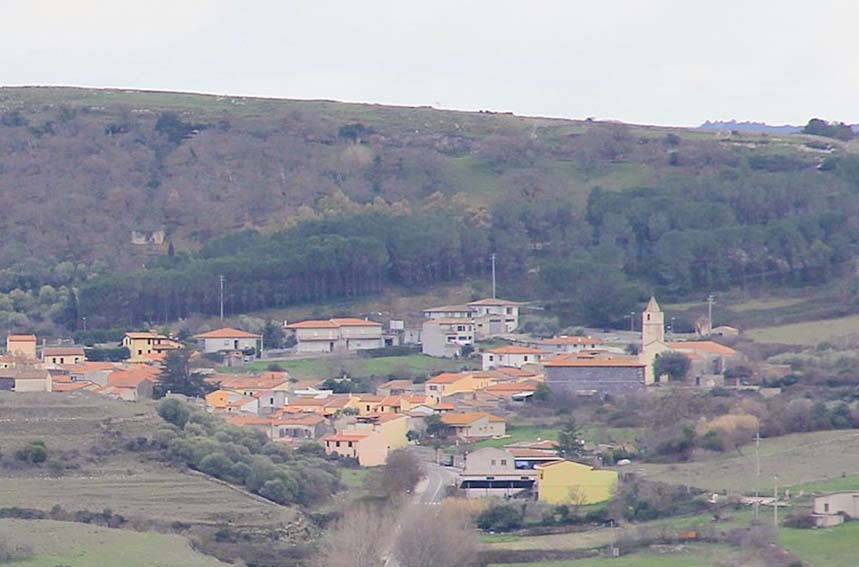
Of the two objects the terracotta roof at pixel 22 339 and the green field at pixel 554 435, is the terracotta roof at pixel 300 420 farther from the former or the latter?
the terracotta roof at pixel 22 339

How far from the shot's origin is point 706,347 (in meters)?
68.9

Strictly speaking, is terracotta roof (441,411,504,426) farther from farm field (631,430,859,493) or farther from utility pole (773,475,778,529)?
utility pole (773,475,778,529)

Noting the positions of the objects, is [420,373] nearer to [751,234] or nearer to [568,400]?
[568,400]

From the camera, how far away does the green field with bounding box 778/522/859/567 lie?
1710 inches

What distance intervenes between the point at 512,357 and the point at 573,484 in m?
20.9

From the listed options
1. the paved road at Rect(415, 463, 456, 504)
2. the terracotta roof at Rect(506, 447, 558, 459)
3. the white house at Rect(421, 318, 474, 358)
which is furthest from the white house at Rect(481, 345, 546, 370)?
the terracotta roof at Rect(506, 447, 558, 459)

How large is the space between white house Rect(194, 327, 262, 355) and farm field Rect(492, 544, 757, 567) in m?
30.6

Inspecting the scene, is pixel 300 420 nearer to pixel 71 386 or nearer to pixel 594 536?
pixel 71 386

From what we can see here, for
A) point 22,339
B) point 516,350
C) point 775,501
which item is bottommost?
point 775,501

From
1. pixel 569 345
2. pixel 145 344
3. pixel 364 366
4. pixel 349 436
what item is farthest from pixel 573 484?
pixel 145 344

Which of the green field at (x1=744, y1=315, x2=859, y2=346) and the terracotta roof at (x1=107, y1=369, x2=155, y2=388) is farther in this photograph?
the green field at (x1=744, y1=315, x2=859, y2=346)

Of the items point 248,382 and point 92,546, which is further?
point 248,382

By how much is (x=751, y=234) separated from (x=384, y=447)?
89.5ft

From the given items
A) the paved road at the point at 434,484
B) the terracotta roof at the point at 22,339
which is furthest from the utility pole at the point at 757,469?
the terracotta roof at the point at 22,339
